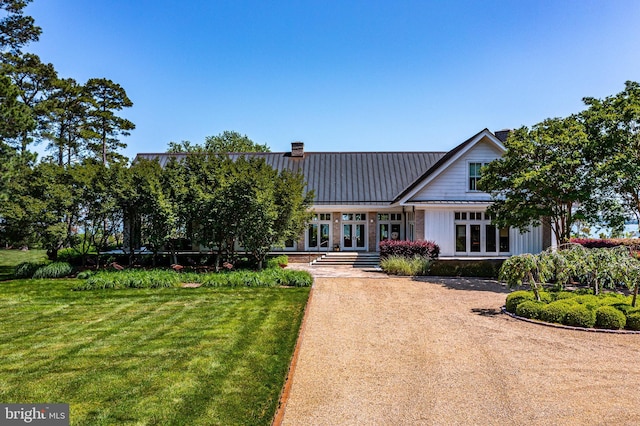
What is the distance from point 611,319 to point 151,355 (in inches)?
372

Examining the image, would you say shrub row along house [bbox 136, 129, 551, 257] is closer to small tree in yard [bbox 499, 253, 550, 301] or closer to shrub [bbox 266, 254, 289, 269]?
shrub [bbox 266, 254, 289, 269]

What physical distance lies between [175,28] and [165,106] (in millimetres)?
8184

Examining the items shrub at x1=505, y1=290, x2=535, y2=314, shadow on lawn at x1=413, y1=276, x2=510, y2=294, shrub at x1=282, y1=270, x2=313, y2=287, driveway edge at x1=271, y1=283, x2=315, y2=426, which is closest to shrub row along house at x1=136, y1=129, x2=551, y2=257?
shadow on lawn at x1=413, y1=276, x2=510, y2=294

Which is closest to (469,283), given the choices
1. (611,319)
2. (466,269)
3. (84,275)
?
(466,269)

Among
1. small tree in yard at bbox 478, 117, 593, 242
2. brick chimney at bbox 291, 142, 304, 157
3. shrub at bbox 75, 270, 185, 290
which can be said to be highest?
brick chimney at bbox 291, 142, 304, 157

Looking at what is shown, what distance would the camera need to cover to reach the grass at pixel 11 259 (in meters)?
19.4

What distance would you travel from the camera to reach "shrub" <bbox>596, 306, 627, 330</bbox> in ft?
30.0

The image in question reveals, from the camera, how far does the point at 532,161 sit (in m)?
16.4

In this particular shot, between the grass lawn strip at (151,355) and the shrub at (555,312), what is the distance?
5820 millimetres

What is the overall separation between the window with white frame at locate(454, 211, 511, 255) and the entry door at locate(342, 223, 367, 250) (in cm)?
590

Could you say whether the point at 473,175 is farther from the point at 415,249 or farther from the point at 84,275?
the point at 84,275

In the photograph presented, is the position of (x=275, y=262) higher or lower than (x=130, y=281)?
higher

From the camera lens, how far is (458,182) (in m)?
22.1
